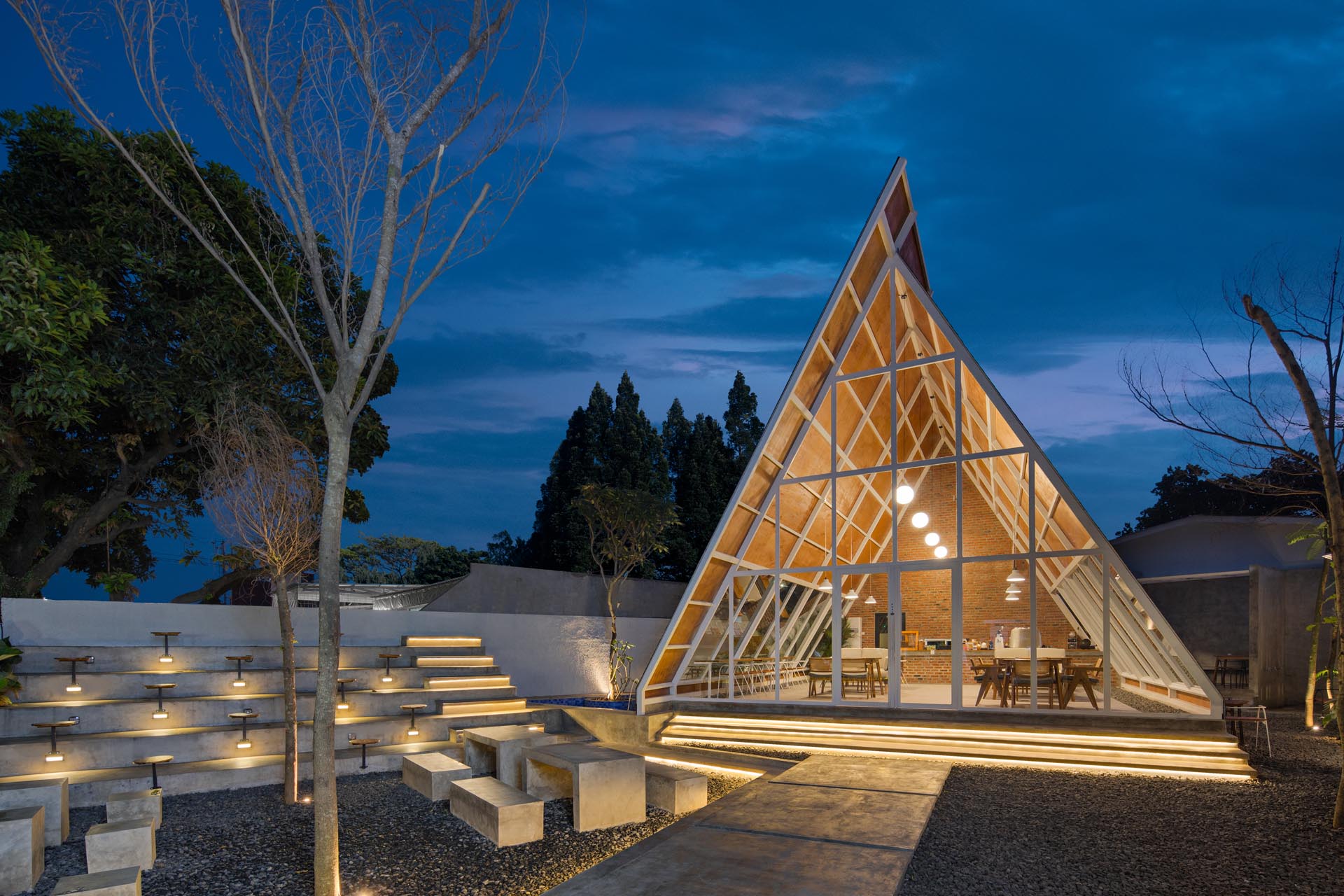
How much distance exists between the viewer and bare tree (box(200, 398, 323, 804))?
7.48 metres

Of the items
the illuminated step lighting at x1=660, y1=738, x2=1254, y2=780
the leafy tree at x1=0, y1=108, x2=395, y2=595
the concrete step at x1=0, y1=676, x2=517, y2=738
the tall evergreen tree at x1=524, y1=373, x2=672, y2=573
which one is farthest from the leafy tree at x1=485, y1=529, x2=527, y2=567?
the illuminated step lighting at x1=660, y1=738, x2=1254, y2=780

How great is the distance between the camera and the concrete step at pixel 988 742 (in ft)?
27.1

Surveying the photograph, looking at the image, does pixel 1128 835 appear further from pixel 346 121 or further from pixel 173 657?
pixel 173 657

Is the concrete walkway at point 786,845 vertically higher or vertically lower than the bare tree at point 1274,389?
lower

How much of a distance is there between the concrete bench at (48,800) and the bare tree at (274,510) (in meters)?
1.65

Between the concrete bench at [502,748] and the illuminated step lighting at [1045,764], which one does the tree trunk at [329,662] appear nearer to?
the concrete bench at [502,748]

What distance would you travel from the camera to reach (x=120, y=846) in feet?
18.2

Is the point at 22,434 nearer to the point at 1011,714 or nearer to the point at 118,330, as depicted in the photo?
the point at 118,330

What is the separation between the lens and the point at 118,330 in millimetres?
11180

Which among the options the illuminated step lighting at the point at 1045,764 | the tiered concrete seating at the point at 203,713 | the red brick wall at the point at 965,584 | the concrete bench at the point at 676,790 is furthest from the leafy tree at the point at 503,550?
the concrete bench at the point at 676,790

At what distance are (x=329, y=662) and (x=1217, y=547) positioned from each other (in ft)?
57.9

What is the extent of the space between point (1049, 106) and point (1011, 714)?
61.3 m

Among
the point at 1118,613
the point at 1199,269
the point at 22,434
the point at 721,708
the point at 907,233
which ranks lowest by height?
the point at 721,708

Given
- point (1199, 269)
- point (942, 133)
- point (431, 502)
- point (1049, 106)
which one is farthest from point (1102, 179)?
point (431, 502)
